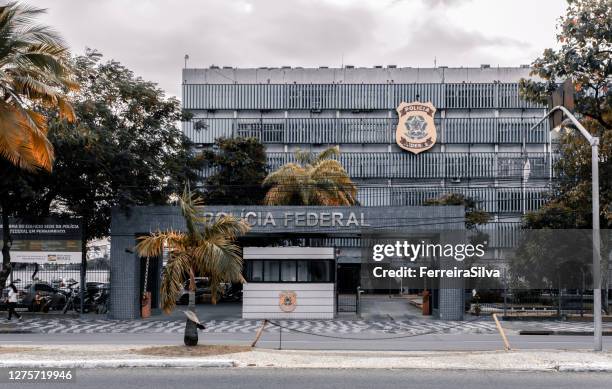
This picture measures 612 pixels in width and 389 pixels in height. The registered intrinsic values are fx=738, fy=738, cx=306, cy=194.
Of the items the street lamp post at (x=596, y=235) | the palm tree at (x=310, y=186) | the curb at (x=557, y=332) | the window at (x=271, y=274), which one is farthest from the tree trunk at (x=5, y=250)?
the street lamp post at (x=596, y=235)

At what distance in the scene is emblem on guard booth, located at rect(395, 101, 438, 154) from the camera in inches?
2682

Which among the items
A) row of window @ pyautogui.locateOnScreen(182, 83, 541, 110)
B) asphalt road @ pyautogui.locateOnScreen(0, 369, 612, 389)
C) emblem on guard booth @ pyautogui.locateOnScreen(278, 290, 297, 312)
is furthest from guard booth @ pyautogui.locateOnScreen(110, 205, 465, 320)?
row of window @ pyautogui.locateOnScreen(182, 83, 541, 110)

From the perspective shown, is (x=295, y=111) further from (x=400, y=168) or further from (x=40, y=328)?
(x=40, y=328)

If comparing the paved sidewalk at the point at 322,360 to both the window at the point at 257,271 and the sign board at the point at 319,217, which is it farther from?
the window at the point at 257,271

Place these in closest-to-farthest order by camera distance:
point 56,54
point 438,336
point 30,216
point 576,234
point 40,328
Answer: point 56,54
point 438,336
point 40,328
point 30,216
point 576,234

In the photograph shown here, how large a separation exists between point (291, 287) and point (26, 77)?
1840 centimetres

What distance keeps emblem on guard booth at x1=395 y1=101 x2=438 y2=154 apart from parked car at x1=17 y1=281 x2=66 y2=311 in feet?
128

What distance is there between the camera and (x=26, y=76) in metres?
19.5

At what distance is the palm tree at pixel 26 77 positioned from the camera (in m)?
18.4

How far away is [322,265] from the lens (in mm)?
34812

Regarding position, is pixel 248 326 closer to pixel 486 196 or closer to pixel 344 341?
pixel 344 341

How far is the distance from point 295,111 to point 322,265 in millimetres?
36052

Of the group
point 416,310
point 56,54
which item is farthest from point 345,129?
point 56,54

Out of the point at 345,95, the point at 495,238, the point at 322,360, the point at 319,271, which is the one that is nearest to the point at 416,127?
the point at 345,95
